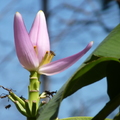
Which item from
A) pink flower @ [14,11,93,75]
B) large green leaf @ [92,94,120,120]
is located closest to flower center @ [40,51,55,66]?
pink flower @ [14,11,93,75]

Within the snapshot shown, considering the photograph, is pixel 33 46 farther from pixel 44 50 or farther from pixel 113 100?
pixel 113 100

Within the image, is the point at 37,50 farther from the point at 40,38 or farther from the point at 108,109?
the point at 108,109

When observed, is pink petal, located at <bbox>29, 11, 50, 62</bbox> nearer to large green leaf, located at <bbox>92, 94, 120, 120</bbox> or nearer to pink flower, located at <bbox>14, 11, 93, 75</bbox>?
pink flower, located at <bbox>14, 11, 93, 75</bbox>

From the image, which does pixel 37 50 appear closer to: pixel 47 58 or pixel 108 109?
pixel 47 58

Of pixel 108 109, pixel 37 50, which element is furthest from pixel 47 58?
pixel 108 109

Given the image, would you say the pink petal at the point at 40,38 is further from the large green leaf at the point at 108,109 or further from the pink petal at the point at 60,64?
the large green leaf at the point at 108,109

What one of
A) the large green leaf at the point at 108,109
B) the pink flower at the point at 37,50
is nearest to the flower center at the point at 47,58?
the pink flower at the point at 37,50

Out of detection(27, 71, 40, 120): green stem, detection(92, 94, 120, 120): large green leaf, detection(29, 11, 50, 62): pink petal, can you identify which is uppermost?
detection(29, 11, 50, 62): pink petal
